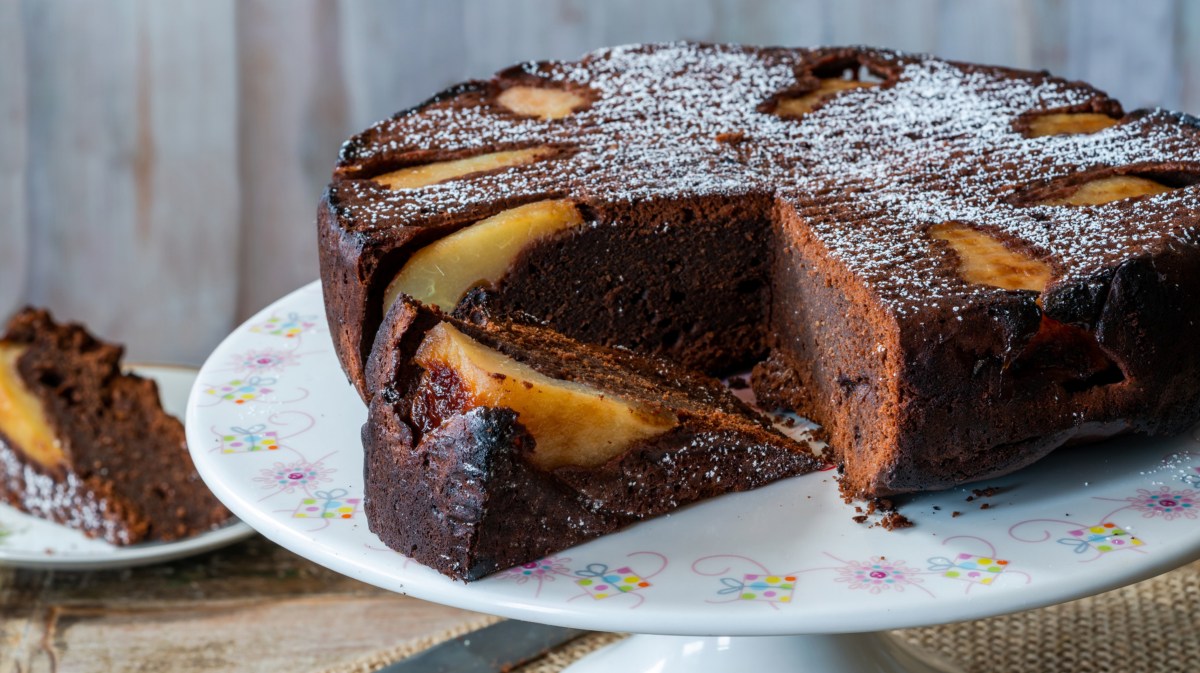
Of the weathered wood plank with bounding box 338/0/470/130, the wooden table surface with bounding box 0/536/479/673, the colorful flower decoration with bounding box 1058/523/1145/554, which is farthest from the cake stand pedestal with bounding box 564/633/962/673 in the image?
the weathered wood plank with bounding box 338/0/470/130

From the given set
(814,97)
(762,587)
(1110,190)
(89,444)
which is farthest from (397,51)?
(762,587)

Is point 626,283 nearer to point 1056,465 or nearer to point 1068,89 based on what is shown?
point 1056,465

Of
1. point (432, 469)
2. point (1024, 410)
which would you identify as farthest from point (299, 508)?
point (1024, 410)

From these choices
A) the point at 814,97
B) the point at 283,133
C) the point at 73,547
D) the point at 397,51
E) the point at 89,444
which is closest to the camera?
the point at 814,97

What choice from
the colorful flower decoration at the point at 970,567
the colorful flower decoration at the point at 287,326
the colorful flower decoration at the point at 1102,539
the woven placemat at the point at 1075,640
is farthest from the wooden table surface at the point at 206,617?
the colorful flower decoration at the point at 1102,539

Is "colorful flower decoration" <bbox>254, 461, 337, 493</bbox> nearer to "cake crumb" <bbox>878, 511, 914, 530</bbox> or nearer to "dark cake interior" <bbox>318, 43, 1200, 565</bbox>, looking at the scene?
"dark cake interior" <bbox>318, 43, 1200, 565</bbox>

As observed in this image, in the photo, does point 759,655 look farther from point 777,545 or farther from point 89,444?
point 89,444
